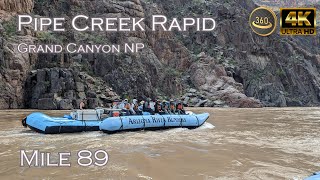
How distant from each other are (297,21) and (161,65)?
4485cm

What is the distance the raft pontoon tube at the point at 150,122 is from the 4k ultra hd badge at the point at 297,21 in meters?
6.42

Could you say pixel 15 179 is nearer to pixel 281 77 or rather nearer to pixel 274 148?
pixel 274 148

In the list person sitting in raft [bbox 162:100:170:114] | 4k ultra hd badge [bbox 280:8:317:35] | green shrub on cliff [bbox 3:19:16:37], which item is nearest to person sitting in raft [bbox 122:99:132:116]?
person sitting in raft [bbox 162:100:170:114]

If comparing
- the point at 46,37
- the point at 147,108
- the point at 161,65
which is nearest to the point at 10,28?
the point at 46,37

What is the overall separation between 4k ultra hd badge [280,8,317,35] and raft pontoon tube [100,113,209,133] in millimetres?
6424

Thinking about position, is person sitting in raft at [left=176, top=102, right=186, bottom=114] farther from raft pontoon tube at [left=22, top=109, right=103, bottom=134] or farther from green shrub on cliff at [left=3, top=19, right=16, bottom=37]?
green shrub on cliff at [left=3, top=19, right=16, bottom=37]

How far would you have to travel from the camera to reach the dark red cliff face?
34.4m

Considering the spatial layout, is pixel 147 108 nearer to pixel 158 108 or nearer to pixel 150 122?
pixel 158 108

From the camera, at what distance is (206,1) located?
7700 centimetres

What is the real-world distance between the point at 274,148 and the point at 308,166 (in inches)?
94.5

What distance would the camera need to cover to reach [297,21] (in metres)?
10.5

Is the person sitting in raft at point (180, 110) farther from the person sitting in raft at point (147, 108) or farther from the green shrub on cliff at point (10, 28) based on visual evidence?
the green shrub on cliff at point (10, 28)

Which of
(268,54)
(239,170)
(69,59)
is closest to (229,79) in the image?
(268,54)

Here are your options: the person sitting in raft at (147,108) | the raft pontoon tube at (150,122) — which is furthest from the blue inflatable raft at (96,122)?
the person sitting in raft at (147,108)
